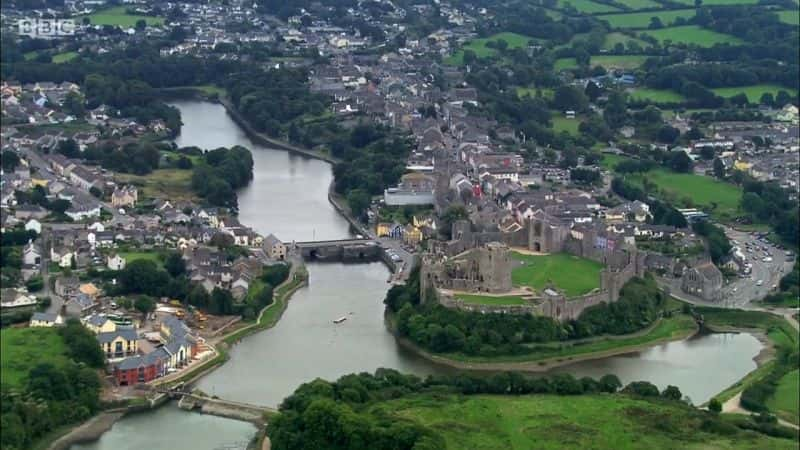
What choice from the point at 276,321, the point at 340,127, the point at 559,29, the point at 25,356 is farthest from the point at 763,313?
the point at 559,29

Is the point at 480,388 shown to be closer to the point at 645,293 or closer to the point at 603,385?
the point at 603,385

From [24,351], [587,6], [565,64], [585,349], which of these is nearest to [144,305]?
[24,351]


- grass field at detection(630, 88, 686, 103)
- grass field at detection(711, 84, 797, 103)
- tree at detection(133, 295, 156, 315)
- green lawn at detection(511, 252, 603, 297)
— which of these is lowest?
tree at detection(133, 295, 156, 315)


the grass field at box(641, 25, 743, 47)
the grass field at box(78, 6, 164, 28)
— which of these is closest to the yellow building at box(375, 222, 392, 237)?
the grass field at box(641, 25, 743, 47)

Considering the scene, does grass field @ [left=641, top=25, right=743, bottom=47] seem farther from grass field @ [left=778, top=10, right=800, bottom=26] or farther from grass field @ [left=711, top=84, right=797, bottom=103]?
grass field @ [left=711, top=84, right=797, bottom=103]

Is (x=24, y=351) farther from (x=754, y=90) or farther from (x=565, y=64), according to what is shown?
(x=565, y=64)

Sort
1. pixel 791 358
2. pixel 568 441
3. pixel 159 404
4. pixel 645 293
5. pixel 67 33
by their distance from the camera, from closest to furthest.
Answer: pixel 568 441 < pixel 159 404 < pixel 791 358 < pixel 645 293 < pixel 67 33
